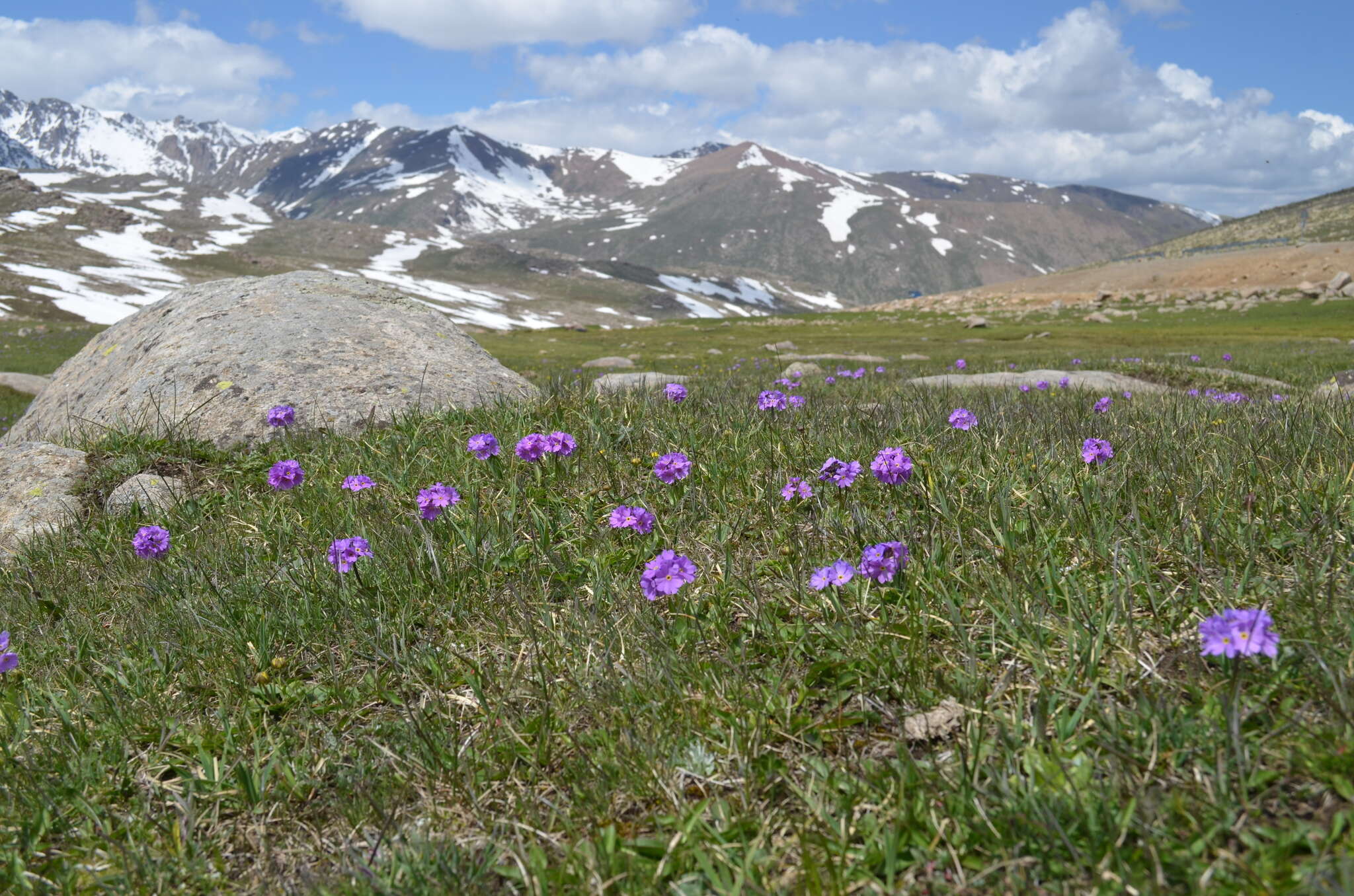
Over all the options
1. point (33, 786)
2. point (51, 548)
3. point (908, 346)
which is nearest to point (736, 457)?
point (33, 786)

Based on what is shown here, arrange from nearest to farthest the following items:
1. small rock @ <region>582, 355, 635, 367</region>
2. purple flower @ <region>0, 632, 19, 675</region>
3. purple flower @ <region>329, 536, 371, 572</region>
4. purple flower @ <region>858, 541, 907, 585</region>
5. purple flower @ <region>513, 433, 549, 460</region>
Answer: purple flower @ <region>858, 541, 907, 585</region>
purple flower @ <region>0, 632, 19, 675</region>
purple flower @ <region>329, 536, 371, 572</region>
purple flower @ <region>513, 433, 549, 460</region>
small rock @ <region>582, 355, 635, 367</region>

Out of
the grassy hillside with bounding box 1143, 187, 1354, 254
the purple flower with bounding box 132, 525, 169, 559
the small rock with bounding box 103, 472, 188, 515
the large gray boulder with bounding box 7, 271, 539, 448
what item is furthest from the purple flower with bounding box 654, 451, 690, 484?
the grassy hillside with bounding box 1143, 187, 1354, 254

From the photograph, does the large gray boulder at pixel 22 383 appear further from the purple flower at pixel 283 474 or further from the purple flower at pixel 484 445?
the purple flower at pixel 484 445

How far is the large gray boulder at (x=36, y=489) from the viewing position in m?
5.61

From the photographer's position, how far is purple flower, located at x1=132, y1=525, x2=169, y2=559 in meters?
4.27

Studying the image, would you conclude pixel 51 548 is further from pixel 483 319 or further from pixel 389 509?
pixel 483 319

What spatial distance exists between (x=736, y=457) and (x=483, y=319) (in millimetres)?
134459

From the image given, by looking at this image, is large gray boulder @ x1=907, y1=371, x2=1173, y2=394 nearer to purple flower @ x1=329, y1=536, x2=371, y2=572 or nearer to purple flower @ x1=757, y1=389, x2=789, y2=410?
purple flower @ x1=757, y1=389, x2=789, y2=410

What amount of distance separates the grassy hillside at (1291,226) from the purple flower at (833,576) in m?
136

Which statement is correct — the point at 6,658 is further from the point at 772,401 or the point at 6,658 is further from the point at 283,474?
the point at 772,401

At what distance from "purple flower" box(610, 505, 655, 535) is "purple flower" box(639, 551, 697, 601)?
0.70 m

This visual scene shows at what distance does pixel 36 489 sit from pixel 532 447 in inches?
170

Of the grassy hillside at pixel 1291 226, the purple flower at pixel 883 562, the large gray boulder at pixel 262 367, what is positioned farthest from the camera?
the grassy hillside at pixel 1291 226

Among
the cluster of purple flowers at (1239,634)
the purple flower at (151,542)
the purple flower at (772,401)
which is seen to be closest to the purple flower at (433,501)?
the purple flower at (151,542)
